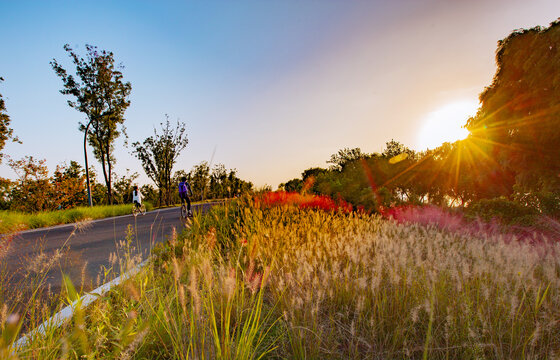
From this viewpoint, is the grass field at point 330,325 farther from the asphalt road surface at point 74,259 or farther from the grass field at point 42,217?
the grass field at point 42,217

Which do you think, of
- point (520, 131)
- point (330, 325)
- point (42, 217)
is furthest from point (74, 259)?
point (520, 131)

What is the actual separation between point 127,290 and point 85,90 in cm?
2871

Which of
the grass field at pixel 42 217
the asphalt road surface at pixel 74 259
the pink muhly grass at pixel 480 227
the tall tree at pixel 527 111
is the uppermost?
the tall tree at pixel 527 111

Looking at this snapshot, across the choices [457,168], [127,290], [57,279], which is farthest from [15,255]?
[457,168]

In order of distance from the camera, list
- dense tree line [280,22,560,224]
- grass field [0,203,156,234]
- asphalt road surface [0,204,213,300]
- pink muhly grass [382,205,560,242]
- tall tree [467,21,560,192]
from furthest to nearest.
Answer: grass field [0,203,156,234], tall tree [467,21,560,192], dense tree line [280,22,560,224], pink muhly grass [382,205,560,242], asphalt road surface [0,204,213,300]

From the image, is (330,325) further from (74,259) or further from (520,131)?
(520,131)

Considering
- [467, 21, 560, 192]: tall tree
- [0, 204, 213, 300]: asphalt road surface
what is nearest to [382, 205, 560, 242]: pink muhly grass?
[467, 21, 560, 192]: tall tree

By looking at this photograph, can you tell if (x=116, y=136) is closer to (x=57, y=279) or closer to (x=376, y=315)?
(x=57, y=279)

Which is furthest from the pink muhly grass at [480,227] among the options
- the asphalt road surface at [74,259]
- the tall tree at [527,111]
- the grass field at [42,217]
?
the grass field at [42,217]

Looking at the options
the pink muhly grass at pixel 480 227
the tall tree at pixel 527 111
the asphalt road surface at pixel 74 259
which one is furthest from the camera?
the tall tree at pixel 527 111

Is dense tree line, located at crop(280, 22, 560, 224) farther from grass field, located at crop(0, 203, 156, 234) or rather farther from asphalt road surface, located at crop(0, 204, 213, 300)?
grass field, located at crop(0, 203, 156, 234)

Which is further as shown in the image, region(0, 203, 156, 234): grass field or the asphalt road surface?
region(0, 203, 156, 234): grass field

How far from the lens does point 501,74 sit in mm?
11852

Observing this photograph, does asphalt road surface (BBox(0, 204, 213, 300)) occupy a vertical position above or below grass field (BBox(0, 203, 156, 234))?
below
